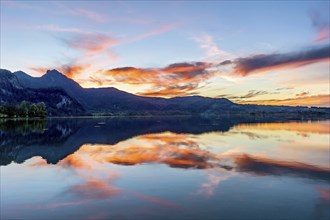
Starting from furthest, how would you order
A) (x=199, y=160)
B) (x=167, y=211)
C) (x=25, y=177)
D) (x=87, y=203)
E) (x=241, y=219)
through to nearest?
(x=199, y=160) < (x=25, y=177) < (x=87, y=203) < (x=167, y=211) < (x=241, y=219)

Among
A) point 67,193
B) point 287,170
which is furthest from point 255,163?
point 67,193

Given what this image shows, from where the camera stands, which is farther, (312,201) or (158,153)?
(158,153)

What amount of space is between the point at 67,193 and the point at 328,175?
21.0 meters

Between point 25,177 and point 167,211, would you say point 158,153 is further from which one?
point 167,211

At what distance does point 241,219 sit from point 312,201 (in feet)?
19.7

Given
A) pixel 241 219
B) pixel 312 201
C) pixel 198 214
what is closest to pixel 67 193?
pixel 198 214

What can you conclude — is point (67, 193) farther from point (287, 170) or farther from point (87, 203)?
point (287, 170)

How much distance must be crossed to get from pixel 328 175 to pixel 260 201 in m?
11.5

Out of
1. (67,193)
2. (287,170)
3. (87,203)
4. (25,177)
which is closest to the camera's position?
(87,203)

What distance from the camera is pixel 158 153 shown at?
144 feet

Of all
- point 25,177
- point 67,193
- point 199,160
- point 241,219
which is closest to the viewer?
point 241,219

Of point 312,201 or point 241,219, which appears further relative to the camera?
point 312,201

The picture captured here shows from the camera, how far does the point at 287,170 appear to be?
30812 millimetres

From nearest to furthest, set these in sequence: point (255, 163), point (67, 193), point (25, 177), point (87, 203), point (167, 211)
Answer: point (167, 211), point (87, 203), point (67, 193), point (25, 177), point (255, 163)
